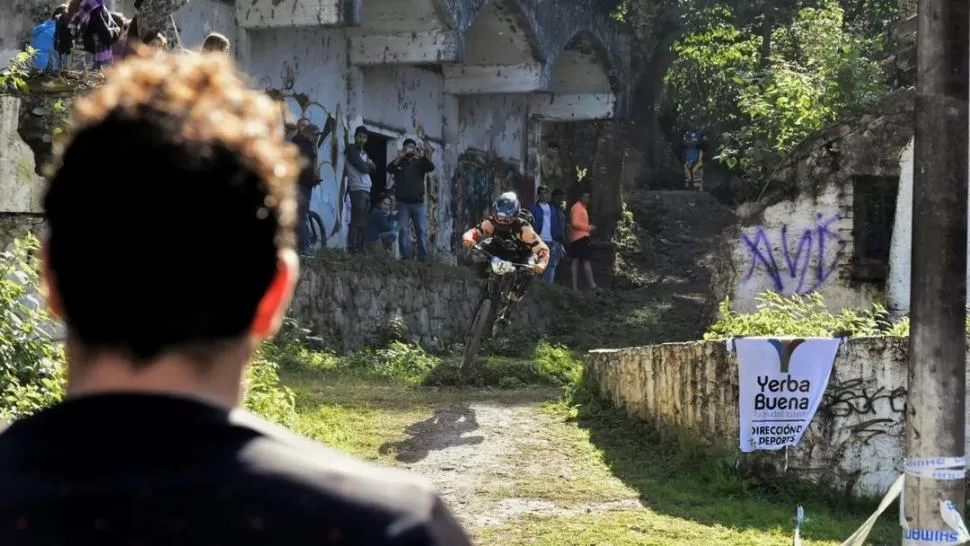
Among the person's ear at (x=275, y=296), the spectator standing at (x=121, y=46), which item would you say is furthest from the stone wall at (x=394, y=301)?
the person's ear at (x=275, y=296)

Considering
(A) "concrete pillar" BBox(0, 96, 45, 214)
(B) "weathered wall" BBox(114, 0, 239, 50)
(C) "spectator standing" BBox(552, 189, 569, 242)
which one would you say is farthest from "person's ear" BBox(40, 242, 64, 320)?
(C) "spectator standing" BBox(552, 189, 569, 242)

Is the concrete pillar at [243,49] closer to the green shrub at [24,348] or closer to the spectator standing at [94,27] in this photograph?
the spectator standing at [94,27]

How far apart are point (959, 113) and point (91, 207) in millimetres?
4412

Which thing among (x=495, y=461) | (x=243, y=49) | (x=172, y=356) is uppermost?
(x=243, y=49)

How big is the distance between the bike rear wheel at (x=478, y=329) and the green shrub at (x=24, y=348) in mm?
4774

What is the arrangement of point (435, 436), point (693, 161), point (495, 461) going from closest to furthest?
point (495, 461)
point (435, 436)
point (693, 161)

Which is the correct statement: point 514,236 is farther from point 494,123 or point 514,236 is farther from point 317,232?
point 494,123

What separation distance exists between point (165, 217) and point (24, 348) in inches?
258

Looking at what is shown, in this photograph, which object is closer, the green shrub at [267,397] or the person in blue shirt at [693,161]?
the green shrub at [267,397]

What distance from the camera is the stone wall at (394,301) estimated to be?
14.7 meters

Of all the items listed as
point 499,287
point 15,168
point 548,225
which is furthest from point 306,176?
point 548,225

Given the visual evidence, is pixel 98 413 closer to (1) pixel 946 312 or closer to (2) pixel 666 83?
(1) pixel 946 312

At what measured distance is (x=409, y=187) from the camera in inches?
720

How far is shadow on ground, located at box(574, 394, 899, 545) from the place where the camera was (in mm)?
7961
